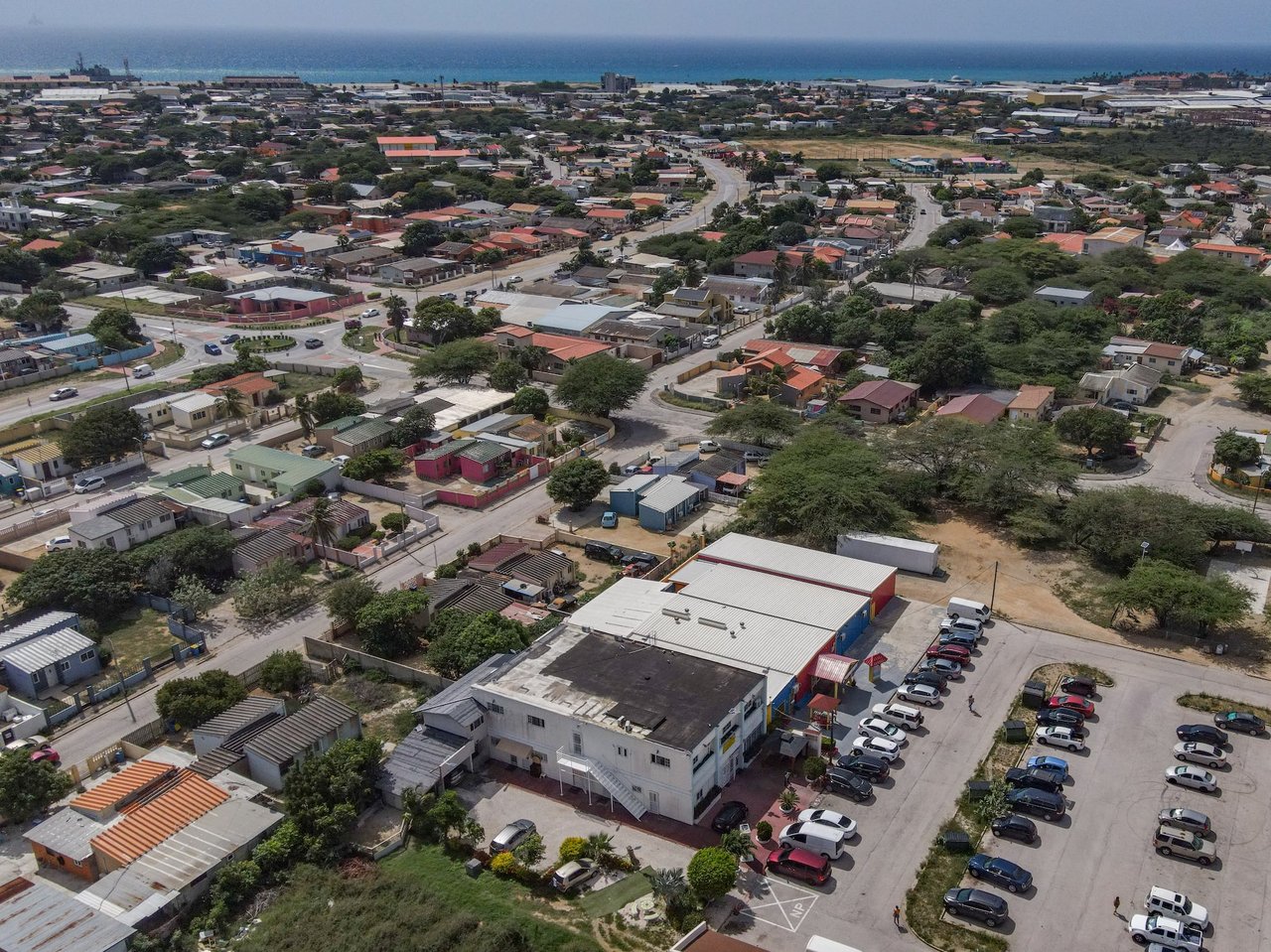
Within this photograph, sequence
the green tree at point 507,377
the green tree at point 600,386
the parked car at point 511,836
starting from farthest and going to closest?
the green tree at point 507,377, the green tree at point 600,386, the parked car at point 511,836

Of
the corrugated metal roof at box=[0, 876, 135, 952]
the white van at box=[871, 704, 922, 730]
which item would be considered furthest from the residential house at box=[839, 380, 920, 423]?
the corrugated metal roof at box=[0, 876, 135, 952]

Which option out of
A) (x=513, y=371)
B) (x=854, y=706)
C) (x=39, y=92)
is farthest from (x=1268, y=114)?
(x=39, y=92)

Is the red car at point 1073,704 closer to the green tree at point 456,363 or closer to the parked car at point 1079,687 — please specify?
the parked car at point 1079,687

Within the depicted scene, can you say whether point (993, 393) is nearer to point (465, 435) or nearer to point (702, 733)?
point (465, 435)

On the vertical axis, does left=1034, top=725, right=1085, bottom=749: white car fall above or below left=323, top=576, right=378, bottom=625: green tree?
below

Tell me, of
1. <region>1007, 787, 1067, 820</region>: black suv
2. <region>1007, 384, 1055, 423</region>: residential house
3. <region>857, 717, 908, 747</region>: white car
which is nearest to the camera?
<region>1007, 787, 1067, 820</region>: black suv

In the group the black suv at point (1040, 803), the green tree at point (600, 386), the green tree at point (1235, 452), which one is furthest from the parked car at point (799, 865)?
the green tree at point (1235, 452)

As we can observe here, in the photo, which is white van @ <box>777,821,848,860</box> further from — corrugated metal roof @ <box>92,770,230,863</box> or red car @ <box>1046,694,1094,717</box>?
corrugated metal roof @ <box>92,770,230,863</box>
